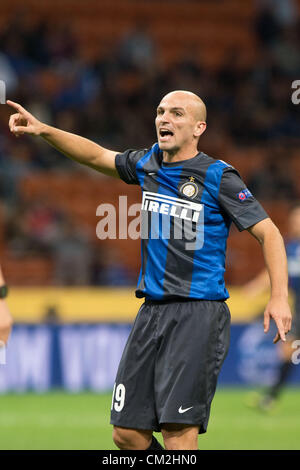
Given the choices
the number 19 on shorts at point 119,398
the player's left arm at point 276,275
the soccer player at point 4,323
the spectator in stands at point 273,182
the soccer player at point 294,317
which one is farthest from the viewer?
the spectator in stands at point 273,182

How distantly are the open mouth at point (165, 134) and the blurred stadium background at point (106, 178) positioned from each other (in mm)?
3139

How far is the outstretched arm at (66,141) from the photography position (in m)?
Result: 5.08

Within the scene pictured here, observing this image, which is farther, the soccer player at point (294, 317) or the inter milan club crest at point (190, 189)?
the soccer player at point (294, 317)

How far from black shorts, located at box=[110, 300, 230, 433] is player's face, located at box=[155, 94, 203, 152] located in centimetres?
85

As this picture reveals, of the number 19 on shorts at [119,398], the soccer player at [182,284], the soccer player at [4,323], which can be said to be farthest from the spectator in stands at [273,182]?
the soccer player at [4,323]

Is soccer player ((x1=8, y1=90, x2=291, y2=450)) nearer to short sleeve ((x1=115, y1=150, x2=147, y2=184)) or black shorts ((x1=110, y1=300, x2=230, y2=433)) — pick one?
black shorts ((x1=110, y1=300, x2=230, y2=433))

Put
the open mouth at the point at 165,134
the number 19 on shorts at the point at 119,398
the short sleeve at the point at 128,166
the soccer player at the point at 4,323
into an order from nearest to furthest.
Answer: the soccer player at the point at 4,323
the number 19 on shorts at the point at 119,398
the open mouth at the point at 165,134
the short sleeve at the point at 128,166

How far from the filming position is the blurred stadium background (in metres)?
10.6

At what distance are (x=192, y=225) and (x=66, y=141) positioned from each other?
88 cm

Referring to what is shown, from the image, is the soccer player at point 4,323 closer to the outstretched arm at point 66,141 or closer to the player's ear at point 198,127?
the outstretched arm at point 66,141

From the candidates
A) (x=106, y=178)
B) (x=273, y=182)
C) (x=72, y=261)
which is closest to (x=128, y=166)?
(x=72, y=261)

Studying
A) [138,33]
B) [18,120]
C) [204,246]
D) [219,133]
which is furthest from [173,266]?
[138,33]

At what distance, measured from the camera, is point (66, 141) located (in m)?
5.23

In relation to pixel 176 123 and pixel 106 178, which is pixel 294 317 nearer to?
pixel 106 178
